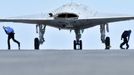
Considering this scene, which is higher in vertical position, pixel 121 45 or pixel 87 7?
pixel 87 7

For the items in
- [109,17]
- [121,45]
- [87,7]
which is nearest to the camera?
[121,45]

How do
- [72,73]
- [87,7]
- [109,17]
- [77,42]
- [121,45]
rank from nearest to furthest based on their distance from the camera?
[72,73], [121,45], [77,42], [109,17], [87,7]

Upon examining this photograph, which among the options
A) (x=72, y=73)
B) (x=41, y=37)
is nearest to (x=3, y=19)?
(x=41, y=37)

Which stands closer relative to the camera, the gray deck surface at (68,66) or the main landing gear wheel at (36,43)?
the gray deck surface at (68,66)

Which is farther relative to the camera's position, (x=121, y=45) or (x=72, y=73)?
(x=121, y=45)

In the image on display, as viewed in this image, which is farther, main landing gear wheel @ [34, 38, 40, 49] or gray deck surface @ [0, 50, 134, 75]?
main landing gear wheel @ [34, 38, 40, 49]

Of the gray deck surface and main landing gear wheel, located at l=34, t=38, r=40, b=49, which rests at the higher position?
the gray deck surface

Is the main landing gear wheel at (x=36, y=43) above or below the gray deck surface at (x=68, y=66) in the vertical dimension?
below

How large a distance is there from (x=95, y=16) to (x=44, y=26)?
3.35 meters

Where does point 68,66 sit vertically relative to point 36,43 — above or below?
above

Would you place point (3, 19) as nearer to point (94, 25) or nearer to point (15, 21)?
point (15, 21)

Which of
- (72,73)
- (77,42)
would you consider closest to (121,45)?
(77,42)

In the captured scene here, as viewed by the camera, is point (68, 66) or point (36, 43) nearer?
point (68, 66)

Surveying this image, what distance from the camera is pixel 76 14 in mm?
32188
